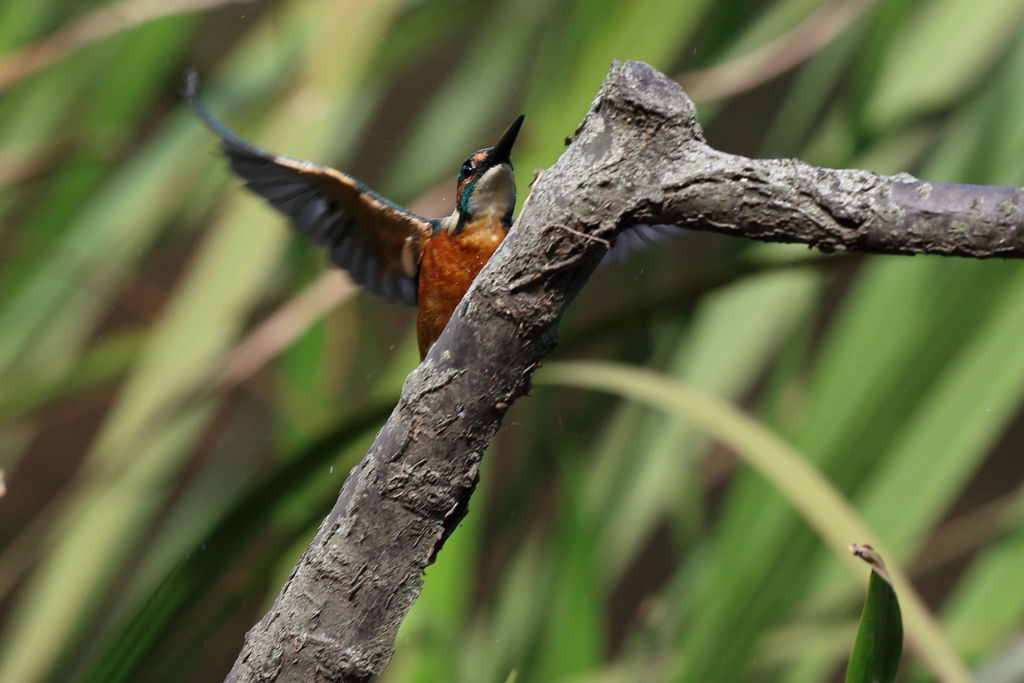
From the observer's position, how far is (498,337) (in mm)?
356

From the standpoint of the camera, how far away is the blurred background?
2.75ft

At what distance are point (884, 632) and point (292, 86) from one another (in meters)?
0.87

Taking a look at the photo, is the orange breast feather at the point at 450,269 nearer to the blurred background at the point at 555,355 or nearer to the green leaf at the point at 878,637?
the blurred background at the point at 555,355

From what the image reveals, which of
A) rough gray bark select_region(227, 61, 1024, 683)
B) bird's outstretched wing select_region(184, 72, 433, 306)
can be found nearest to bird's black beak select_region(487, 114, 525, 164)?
bird's outstretched wing select_region(184, 72, 433, 306)

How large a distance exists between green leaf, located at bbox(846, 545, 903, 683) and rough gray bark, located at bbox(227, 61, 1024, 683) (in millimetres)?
125

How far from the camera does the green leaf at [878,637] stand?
0.37 m

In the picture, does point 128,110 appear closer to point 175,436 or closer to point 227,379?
point 175,436

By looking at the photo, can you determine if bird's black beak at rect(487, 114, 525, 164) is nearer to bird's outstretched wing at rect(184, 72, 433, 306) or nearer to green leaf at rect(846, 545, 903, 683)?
bird's outstretched wing at rect(184, 72, 433, 306)

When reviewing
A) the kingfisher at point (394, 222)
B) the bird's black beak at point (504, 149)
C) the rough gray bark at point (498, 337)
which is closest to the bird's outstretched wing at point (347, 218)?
the kingfisher at point (394, 222)

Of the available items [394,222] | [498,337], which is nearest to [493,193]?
[394,222]

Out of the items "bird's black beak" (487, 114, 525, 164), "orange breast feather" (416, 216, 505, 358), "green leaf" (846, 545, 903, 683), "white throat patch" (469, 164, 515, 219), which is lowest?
"green leaf" (846, 545, 903, 683)

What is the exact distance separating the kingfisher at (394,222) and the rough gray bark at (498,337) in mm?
384

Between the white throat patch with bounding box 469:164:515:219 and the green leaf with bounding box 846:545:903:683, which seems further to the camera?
the white throat patch with bounding box 469:164:515:219

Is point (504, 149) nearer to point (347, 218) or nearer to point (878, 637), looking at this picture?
point (347, 218)
